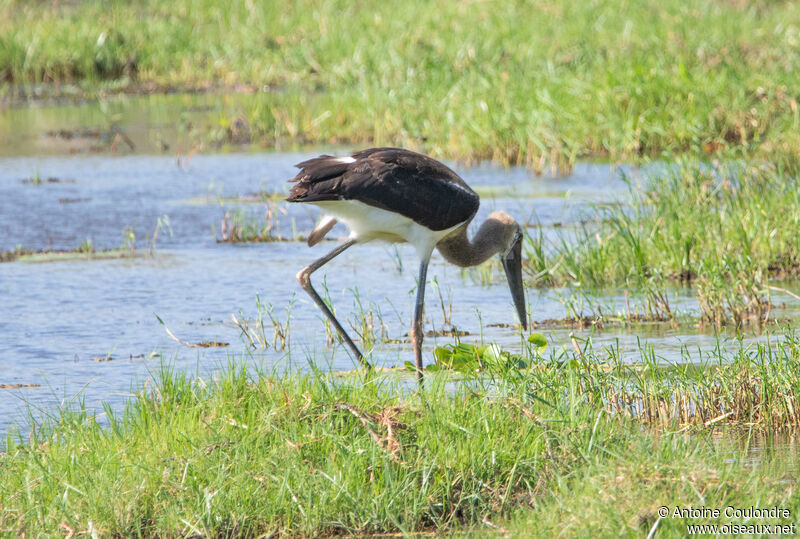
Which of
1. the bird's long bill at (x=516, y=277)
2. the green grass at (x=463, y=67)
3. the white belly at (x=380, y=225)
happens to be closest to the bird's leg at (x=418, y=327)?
the white belly at (x=380, y=225)

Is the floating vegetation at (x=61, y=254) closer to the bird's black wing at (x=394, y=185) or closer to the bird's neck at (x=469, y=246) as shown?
the bird's neck at (x=469, y=246)

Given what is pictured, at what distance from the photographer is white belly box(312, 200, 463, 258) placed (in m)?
6.57

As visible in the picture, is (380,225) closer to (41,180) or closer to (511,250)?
(511,250)

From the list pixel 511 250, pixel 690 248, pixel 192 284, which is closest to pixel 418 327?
pixel 511 250

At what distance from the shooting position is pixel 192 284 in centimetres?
869

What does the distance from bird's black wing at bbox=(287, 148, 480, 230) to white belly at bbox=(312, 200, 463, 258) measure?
0.22 ft

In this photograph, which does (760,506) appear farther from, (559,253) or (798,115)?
(798,115)

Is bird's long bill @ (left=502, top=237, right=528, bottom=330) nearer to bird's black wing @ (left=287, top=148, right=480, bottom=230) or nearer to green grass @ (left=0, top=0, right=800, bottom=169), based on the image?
bird's black wing @ (left=287, top=148, right=480, bottom=230)

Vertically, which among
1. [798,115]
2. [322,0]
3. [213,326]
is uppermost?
[322,0]

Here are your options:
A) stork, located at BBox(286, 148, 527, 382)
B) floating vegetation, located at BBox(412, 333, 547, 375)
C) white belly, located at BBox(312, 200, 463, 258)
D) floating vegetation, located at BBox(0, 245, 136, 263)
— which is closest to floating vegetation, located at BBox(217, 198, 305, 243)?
floating vegetation, located at BBox(0, 245, 136, 263)

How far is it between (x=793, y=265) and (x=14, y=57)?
45.0ft

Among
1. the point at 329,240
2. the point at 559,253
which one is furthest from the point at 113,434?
the point at 329,240

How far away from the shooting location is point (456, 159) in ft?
41.9

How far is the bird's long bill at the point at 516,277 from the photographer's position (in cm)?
728
